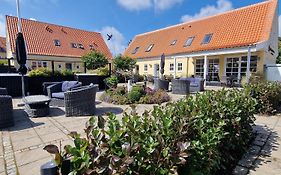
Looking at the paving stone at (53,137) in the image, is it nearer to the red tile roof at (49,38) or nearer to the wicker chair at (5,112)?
the wicker chair at (5,112)

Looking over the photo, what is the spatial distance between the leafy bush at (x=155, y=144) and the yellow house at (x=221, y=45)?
444 inches

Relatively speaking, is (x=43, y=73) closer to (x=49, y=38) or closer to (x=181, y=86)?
(x=181, y=86)

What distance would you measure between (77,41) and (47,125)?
22.8 metres

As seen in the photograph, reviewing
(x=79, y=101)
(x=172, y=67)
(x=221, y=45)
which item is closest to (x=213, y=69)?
(x=221, y=45)

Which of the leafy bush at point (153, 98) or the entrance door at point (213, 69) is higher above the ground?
the entrance door at point (213, 69)

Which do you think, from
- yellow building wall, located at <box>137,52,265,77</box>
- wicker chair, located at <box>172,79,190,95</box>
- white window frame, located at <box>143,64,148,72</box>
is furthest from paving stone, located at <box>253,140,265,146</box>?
white window frame, located at <box>143,64,148,72</box>

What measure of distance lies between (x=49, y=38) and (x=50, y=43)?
927 mm

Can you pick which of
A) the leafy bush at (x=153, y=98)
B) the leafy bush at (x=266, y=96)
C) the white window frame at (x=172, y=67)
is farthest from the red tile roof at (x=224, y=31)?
the leafy bush at (x=153, y=98)

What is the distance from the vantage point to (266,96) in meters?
5.40

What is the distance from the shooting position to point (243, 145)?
3160 millimetres

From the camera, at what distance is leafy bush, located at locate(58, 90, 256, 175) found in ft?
3.87

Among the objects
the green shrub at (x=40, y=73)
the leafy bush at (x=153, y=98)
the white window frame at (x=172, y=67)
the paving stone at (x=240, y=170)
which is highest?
the white window frame at (x=172, y=67)

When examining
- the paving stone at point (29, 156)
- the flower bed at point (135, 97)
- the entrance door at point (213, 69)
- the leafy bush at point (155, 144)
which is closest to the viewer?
the leafy bush at point (155, 144)

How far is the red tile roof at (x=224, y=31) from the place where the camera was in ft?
43.0
